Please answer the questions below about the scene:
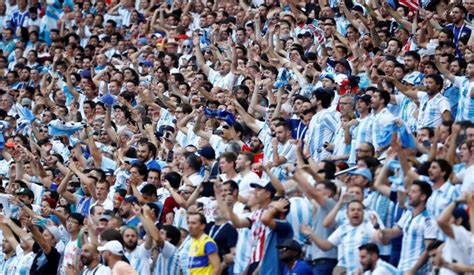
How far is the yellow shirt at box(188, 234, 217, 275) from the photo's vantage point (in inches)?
534

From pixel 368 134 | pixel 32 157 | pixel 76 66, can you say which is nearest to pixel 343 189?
pixel 368 134

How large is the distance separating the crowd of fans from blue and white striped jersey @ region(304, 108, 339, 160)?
0.02 metres

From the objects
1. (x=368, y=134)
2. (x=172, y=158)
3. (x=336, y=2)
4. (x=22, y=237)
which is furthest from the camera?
(x=336, y=2)

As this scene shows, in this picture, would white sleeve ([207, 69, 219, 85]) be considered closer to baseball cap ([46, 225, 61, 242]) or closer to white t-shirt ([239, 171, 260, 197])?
baseball cap ([46, 225, 61, 242])

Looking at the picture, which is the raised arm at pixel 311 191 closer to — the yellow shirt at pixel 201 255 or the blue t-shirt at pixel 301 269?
the blue t-shirt at pixel 301 269

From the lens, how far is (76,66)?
24281 millimetres

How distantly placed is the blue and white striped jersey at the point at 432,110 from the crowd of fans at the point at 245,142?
18 mm

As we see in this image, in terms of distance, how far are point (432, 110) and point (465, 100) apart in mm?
440

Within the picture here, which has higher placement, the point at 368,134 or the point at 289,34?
the point at 289,34

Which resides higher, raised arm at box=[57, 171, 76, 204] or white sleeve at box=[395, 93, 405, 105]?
white sleeve at box=[395, 93, 405, 105]

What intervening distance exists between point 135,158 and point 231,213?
15.2 ft

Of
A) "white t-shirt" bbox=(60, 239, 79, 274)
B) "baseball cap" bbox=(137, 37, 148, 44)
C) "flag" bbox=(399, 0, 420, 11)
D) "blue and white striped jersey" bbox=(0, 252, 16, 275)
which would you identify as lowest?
"blue and white striped jersey" bbox=(0, 252, 16, 275)

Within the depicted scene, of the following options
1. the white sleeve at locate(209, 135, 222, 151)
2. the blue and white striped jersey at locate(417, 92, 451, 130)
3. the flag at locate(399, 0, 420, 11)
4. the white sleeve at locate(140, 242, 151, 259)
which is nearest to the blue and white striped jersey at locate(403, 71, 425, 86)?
the blue and white striped jersey at locate(417, 92, 451, 130)

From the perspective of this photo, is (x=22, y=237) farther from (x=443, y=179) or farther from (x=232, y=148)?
(x=443, y=179)
